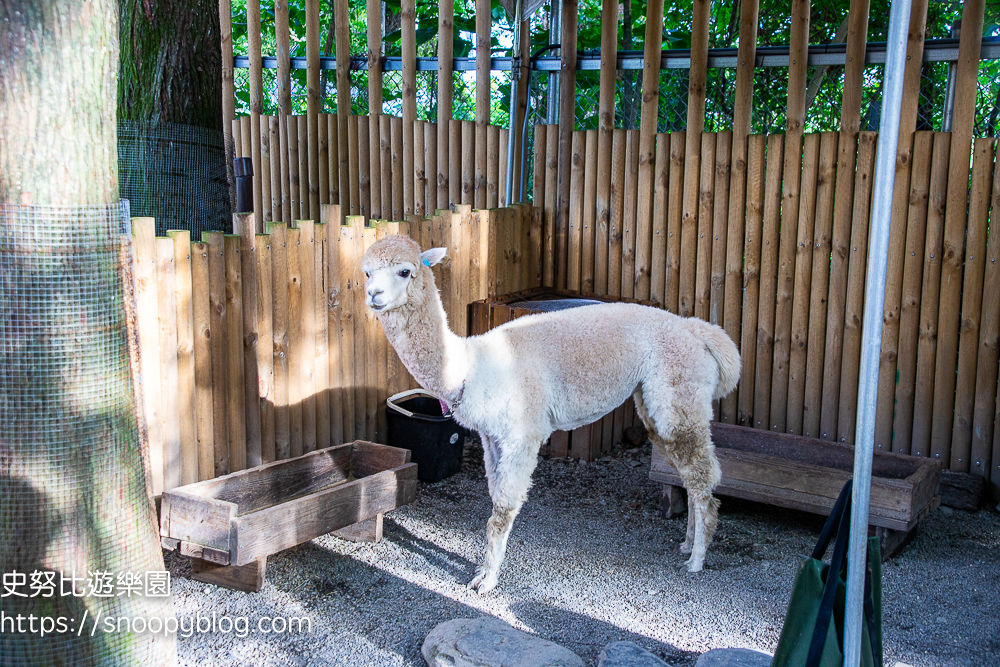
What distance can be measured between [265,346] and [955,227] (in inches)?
172

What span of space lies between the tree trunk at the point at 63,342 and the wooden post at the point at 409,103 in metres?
4.88

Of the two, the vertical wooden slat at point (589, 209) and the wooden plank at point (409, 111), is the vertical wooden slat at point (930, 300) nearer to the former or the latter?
the vertical wooden slat at point (589, 209)

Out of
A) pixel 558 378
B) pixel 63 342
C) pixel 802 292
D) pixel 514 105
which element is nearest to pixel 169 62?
pixel 514 105

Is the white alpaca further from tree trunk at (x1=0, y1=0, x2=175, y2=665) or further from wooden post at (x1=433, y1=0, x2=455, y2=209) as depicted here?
wooden post at (x1=433, y1=0, x2=455, y2=209)

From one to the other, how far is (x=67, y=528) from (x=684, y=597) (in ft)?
9.45

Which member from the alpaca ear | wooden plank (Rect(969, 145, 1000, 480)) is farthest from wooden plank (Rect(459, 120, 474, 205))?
wooden plank (Rect(969, 145, 1000, 480))

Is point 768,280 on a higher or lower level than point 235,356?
higher

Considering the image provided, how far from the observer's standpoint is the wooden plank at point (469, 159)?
751 cm

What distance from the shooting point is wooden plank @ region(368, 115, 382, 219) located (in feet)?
26.7

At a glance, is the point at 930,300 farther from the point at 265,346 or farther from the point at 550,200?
the point at 265,346

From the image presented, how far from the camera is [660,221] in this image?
6.61m

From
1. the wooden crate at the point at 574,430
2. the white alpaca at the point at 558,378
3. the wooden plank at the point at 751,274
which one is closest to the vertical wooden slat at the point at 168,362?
the white alpaca at the point at 558,378

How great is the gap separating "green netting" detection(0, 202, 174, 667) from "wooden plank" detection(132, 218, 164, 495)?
110cm

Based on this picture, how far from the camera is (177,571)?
4.41m
